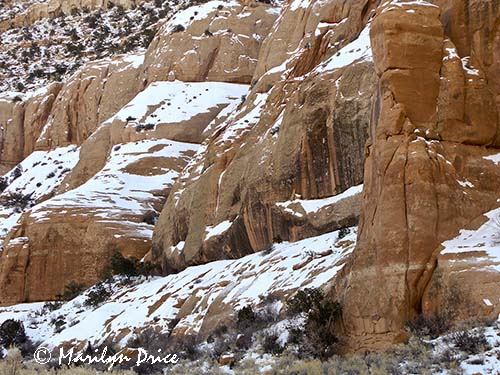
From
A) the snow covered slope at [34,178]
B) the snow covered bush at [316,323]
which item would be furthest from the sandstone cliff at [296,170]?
the snow covered bush at [316,323]

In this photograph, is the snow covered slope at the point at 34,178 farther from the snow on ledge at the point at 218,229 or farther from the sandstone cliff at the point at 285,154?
the snow on ledge at the point at 218,229

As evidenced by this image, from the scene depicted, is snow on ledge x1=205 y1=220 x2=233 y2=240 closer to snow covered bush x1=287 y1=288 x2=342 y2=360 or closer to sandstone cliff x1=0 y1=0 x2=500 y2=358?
sandstone cliff x1=0 y1=0 x2=500 y2=358

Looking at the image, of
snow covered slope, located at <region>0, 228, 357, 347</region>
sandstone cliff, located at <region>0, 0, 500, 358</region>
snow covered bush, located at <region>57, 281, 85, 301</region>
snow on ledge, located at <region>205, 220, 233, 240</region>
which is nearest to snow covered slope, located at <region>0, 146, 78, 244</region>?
sandstone cliff, located at <region>0, 0, 500, 358</region>

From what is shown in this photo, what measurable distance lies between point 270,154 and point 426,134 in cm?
1391

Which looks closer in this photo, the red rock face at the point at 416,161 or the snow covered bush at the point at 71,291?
the red rock face at the point at 416,161

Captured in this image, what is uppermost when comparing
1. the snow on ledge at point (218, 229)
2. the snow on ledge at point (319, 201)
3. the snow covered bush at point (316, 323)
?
the snow on ledge at point (319, 201)

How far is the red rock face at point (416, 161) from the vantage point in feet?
55.3

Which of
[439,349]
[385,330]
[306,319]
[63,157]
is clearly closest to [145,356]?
[306,319]

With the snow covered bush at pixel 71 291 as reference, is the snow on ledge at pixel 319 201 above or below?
above

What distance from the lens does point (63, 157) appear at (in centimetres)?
6869

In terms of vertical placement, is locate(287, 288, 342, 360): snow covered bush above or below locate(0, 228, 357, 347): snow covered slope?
above

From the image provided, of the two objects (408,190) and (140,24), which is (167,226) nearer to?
(408,190)

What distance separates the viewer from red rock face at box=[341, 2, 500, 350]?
55.3 ft

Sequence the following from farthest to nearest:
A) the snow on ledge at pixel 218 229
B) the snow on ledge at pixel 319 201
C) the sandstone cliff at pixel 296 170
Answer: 1. the snow on ledge at pixel 218 229
2. the snow on ledge at pixel 319 201
3. the sandstone cliff at pixel 296 170
